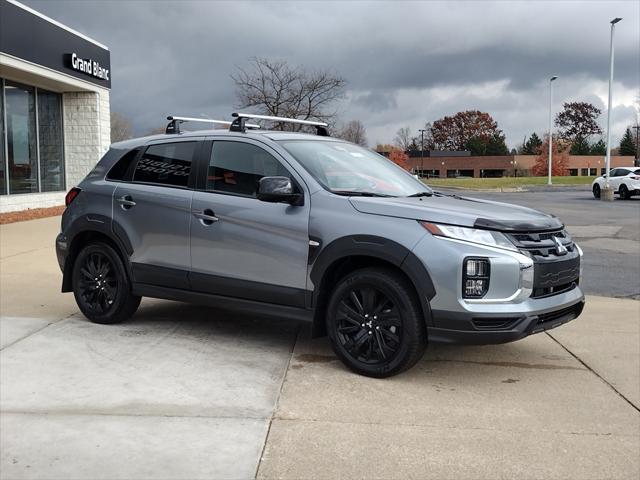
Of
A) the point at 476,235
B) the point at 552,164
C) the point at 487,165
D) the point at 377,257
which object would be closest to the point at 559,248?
the point at 476,235

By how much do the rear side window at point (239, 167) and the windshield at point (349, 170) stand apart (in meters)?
0.21

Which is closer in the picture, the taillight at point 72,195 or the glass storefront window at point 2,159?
the taillight at point 72,195

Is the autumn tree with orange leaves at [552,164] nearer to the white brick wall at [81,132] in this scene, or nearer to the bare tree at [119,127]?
the bare tree at [119,127]

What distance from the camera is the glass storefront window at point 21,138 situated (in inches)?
739

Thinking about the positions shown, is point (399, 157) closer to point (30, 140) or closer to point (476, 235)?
point (30, 140)

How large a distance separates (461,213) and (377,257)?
0.67 m

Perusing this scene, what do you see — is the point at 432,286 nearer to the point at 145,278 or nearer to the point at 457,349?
the point at 457,349

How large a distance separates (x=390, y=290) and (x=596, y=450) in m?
1.65

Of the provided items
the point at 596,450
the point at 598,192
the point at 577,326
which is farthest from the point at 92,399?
the point at 598,192

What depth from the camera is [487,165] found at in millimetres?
116562

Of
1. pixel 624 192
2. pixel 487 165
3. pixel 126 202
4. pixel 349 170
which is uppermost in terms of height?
pixel 487 165

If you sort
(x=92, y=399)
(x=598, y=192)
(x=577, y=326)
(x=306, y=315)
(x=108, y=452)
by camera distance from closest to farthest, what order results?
(x=108, y=452)
(x=92, y=399)
(x=306, y=315)
(x=577, y=326)
(x=598, y=192)

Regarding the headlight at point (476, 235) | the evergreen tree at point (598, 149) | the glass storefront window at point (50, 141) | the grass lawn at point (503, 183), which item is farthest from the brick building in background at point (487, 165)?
the headlight at point (476, 235)

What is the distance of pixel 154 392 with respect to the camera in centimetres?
452
